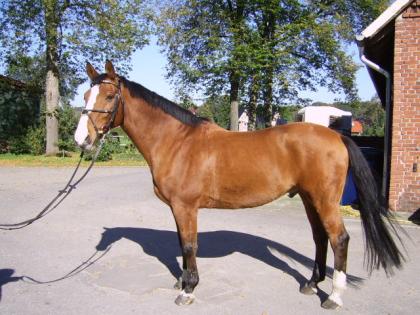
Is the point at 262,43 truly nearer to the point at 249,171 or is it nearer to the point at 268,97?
the point at 268,97

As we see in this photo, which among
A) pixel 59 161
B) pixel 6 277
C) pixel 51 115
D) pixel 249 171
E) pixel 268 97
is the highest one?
pixel 268 97

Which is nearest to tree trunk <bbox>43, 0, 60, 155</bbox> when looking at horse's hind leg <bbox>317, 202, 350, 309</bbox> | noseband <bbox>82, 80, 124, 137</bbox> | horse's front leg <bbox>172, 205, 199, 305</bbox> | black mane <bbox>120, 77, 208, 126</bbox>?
black mane <bbox>120, 77, 208, 126</bbox>

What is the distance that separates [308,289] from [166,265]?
73.0 inches

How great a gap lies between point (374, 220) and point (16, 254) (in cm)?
473

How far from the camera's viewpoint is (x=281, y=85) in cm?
2061

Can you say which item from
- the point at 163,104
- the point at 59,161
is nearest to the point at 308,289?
the point at 163,104

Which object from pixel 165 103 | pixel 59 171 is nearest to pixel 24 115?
pixel 59 171

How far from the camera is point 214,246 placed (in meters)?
5.69

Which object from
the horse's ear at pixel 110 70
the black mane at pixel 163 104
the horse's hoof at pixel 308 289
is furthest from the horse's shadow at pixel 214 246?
the horse's ear at pixel 110 70

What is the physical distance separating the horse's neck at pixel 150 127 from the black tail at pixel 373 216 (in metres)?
1.83

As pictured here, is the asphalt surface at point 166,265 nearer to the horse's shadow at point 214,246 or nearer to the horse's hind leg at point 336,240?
the horse's shadow at point 214,246

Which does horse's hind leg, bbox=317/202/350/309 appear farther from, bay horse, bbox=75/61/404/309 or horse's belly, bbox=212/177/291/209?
horse's belly, bbox=212/177/291/209

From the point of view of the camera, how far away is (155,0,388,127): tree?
2002 cm

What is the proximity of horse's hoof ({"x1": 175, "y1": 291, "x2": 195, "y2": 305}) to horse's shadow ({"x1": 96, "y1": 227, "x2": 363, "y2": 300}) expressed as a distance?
70 centimetres
